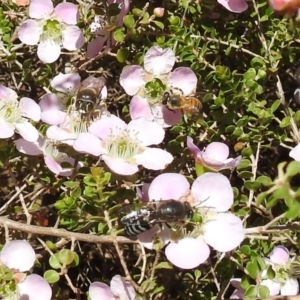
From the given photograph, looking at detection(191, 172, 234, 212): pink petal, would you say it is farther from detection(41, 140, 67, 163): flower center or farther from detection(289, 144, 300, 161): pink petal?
detection(41, 140, 67, 163): flower center

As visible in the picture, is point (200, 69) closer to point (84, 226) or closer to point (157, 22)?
point (157, 22)

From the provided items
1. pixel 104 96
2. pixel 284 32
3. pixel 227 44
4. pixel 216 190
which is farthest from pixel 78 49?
pixel 216 190

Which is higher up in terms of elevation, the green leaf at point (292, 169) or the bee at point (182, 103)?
the green leaf at point (292, 169)

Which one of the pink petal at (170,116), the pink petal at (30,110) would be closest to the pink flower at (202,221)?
the pink petal at (170,116)

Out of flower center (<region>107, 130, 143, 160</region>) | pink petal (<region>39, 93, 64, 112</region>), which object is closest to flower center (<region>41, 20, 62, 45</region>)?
pink petal (<region>39, 93, 64, 112</region>)

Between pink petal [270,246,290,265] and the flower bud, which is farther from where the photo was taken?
the flower bud

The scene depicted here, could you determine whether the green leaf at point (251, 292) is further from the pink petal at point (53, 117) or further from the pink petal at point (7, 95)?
the pink petal at point (7, 95)
